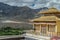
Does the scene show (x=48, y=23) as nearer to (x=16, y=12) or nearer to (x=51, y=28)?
(x=51, y=28)

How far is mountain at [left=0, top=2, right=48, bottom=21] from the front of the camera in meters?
8.47

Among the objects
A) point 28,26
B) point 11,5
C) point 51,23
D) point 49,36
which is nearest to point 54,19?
point 51,23

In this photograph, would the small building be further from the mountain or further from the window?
the mountain

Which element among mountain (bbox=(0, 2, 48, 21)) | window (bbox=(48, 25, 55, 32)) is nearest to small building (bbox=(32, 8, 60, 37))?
window (bbox=(48, 25, 55, 32))

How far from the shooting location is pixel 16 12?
28.2 feet

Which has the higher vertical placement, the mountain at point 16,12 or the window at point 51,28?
the mountain at point 16,12

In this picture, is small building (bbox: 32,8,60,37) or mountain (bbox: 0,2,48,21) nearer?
small building (bbox: 32,8,60,37)

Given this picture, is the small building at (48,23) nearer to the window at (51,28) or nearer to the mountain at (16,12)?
the window at (51,28)

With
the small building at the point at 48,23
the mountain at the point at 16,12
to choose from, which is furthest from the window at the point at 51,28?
the mountain at the point at 16,12

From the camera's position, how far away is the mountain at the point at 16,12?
847 centimetres

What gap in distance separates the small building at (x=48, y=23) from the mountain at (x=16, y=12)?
1.49ft

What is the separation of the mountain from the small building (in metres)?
0.45

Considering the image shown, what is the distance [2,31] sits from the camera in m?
8.35

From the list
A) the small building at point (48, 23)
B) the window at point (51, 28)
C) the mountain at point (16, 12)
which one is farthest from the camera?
the mountain at point (16, 12)
